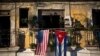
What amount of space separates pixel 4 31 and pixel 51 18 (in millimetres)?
2554

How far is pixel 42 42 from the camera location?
85.1ft

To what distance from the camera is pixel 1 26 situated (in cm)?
2664

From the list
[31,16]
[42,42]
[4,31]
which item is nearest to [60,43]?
[42,42]

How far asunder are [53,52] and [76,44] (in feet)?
4.17

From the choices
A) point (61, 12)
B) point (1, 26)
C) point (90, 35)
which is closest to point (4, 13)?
point (1, 26)

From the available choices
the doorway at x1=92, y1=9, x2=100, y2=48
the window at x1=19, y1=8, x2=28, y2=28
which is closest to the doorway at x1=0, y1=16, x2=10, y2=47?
the window at x1=19, y1=8, x2=28, y2=28

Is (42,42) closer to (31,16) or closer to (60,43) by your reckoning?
(60,43)

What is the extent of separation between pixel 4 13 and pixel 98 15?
492 cm

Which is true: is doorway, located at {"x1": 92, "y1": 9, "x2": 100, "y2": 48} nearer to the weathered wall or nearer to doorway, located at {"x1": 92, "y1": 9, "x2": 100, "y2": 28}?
doorway, located at {"x1": 92, "y1": 9, "x2": 100, "y2": 28}

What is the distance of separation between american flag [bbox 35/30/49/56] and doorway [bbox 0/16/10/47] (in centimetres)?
169

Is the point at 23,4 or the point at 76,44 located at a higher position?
the point at 23,4

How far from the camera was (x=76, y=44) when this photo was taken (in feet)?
86.8

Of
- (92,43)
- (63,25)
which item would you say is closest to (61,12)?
(63,25)

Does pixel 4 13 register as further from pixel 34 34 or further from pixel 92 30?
pixel 92 30
